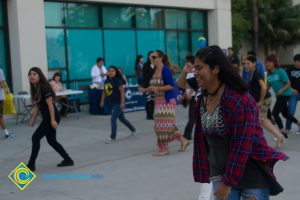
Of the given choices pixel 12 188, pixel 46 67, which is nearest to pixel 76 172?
pixel 12 188

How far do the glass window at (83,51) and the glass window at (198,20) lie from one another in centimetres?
522

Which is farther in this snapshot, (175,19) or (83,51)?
Result: (175,19)

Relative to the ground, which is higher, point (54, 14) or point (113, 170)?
point (54, 14)

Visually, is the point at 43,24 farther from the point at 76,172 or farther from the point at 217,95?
A: the point at 217,95

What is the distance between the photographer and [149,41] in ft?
62.8

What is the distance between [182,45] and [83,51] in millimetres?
5322

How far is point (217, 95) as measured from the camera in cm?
325

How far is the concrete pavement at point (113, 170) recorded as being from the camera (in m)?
6.20

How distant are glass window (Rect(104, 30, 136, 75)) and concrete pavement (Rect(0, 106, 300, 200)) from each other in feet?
21.0

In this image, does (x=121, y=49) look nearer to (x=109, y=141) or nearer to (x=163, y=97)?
(x=109, y=141)

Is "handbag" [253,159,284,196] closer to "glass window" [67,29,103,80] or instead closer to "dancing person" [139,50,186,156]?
"dancing person" [139,50,186,156]

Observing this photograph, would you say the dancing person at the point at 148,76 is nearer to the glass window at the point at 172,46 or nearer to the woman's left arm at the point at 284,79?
the woman's left arm at the point at 284,79
